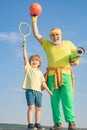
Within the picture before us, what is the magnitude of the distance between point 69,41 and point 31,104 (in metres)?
2.05

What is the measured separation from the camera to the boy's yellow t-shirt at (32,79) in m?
10.5

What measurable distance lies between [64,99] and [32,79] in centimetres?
92

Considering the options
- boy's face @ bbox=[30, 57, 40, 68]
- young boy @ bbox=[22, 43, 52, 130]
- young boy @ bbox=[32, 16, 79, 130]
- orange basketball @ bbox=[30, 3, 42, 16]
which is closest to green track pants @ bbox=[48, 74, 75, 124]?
young boy @ bbox=[32, 16, 79, 130]

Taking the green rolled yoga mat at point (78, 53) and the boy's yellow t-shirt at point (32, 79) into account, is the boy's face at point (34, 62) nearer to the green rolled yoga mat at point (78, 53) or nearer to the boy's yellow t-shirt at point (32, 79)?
the boy's yellow t-shirt at point (32, 79)

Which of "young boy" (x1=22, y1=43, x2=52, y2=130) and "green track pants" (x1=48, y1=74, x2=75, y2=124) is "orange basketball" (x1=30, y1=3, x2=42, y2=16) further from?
"green track pants" (x1=48, y1=74, x2=75, y2=124)

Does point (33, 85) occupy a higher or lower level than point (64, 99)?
higher

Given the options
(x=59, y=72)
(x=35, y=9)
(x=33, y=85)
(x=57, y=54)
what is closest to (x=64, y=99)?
(x=59, y=72)

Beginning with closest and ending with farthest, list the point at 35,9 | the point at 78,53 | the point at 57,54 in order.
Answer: the point at 78,53 < the point at 57,54 < the point at 35,9

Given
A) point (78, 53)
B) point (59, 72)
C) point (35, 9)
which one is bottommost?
point (59, 72)

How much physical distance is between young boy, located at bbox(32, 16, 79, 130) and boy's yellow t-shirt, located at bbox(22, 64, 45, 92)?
0.28 metres

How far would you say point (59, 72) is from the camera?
10672 mm

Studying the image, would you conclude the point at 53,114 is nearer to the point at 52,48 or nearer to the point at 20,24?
the point at 52,48

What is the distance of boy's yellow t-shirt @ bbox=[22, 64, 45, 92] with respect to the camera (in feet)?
34.3

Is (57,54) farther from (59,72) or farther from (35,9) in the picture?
(35,9)
